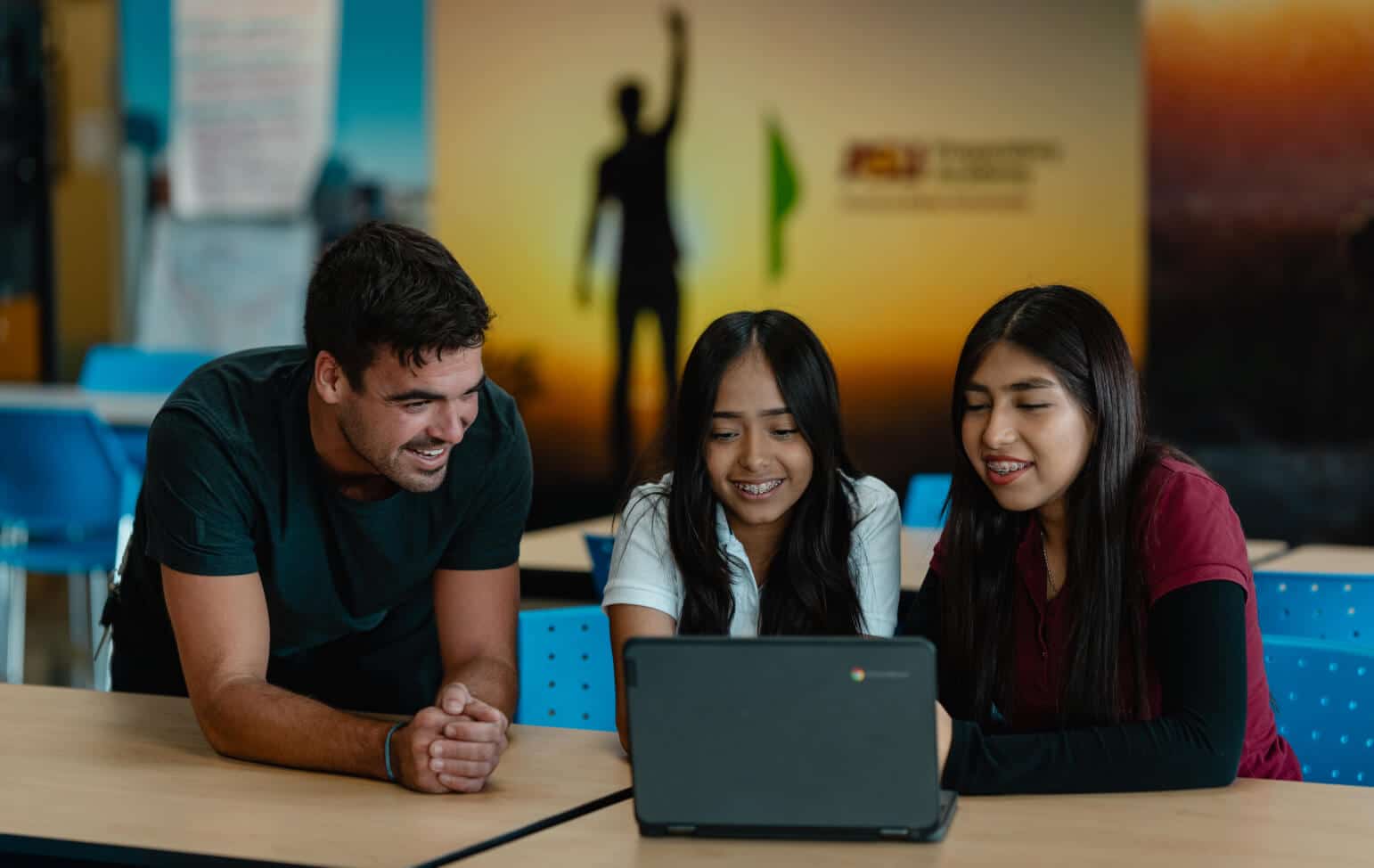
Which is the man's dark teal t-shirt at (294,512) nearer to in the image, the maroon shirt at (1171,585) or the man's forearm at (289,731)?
the man's forearm at (289,731)

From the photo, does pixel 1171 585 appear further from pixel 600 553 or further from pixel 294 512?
pixel 600 553

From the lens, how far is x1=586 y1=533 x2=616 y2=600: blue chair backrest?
2998 mm

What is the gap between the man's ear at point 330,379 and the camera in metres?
2.07

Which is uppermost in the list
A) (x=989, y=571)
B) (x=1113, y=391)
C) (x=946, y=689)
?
(x=1113, y=391)

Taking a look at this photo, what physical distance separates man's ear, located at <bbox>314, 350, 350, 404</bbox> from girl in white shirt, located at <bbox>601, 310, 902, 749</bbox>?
411mm

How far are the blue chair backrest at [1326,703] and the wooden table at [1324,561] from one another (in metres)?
0.70

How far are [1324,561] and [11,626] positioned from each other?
371 cm

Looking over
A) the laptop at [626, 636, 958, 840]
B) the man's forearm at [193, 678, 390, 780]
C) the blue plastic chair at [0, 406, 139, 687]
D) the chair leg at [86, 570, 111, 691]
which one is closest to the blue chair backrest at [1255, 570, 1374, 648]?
the laptop at [626, 636, 958, 840]

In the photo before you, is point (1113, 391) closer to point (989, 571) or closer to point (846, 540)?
point (989, 571)

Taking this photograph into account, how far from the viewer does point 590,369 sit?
21.4 feet

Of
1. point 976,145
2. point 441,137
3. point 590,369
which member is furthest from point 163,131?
point 976,145

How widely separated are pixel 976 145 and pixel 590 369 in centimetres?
170

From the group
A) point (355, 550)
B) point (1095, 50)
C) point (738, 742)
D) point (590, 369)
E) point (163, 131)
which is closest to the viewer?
point (738, 742)

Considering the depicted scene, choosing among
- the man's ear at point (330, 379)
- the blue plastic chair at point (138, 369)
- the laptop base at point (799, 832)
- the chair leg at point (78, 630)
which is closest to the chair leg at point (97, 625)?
the chair leg at point (78, 630)
